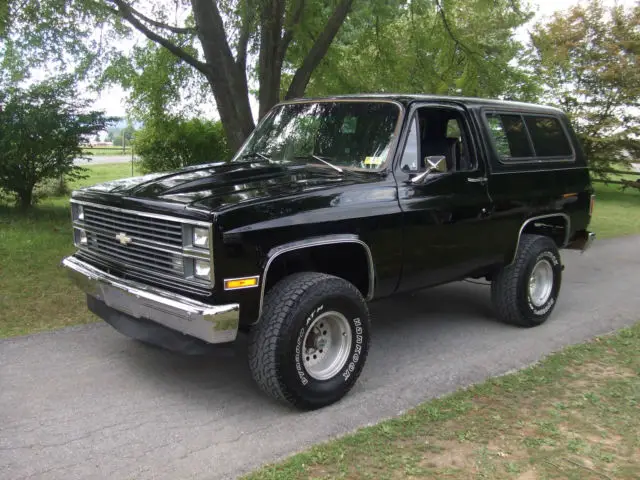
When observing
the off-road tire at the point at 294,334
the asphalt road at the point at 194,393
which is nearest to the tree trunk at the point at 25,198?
the asphalt road at the point at 194,393

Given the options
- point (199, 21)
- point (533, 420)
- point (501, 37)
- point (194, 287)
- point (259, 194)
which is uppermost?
point (501, 37)

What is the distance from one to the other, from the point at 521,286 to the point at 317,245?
2628 mm

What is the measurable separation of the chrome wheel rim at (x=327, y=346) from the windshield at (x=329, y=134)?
4.15 ft

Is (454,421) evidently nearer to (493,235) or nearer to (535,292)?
(493,235)

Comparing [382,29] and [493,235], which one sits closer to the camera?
[493,235]

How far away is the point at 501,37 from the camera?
21.4 metres

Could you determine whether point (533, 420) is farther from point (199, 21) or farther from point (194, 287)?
point (199, 21)

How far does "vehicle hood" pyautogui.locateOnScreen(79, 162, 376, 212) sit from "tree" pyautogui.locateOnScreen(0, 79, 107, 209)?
566 cm

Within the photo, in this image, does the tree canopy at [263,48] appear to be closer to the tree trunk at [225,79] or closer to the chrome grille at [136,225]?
the tree trunk at [225,79]

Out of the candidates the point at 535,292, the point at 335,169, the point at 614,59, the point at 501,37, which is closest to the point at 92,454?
the point at 335,169

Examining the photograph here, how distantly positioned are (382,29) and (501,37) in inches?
464

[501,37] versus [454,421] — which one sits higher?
[501,37]

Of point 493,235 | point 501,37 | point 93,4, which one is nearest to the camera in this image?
point 493,235

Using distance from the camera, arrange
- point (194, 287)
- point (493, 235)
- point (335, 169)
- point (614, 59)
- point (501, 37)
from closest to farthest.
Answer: point (194, 287) → point (335, 169) → point (493, 235) → point (614, 59) → point (501, 37)
